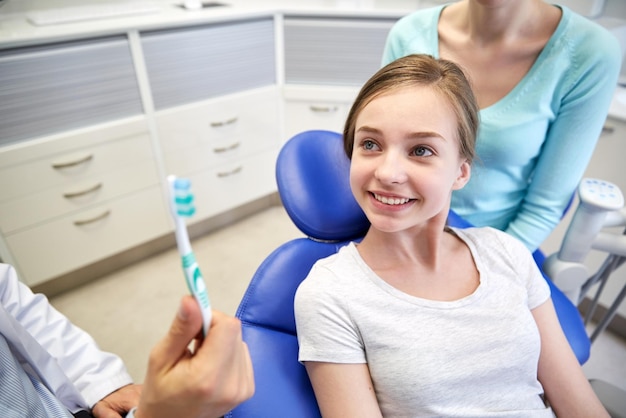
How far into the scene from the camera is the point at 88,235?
1.92 m

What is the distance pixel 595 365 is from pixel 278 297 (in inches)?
58.7

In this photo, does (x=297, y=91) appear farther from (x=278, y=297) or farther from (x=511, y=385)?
(x=511, y=385)

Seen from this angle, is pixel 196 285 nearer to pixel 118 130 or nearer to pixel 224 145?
pixel 118 130

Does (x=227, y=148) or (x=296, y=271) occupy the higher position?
(x=296, y=271)

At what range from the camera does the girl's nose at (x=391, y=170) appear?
0.78 m

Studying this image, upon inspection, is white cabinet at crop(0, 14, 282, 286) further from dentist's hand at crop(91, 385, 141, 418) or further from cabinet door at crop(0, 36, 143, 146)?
dentist's hand at crop(91, 385, 141, 418)

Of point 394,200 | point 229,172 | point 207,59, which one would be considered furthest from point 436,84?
point 229,172

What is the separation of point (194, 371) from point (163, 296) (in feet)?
5.56

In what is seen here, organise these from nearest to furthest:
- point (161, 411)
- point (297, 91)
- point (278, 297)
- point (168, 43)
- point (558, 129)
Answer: point (161, 411) → point (278, 297) → point (558, 129) → point (168, 43) → point (297, 91)

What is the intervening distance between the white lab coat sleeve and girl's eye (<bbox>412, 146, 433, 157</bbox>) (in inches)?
30.4

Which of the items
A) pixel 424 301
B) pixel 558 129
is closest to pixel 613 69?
pixel 558 129

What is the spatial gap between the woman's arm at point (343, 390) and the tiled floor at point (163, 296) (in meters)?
1.14

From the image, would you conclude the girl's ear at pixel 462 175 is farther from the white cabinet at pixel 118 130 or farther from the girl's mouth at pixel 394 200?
the white cabinet at pixel 118 130

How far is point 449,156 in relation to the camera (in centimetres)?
83
